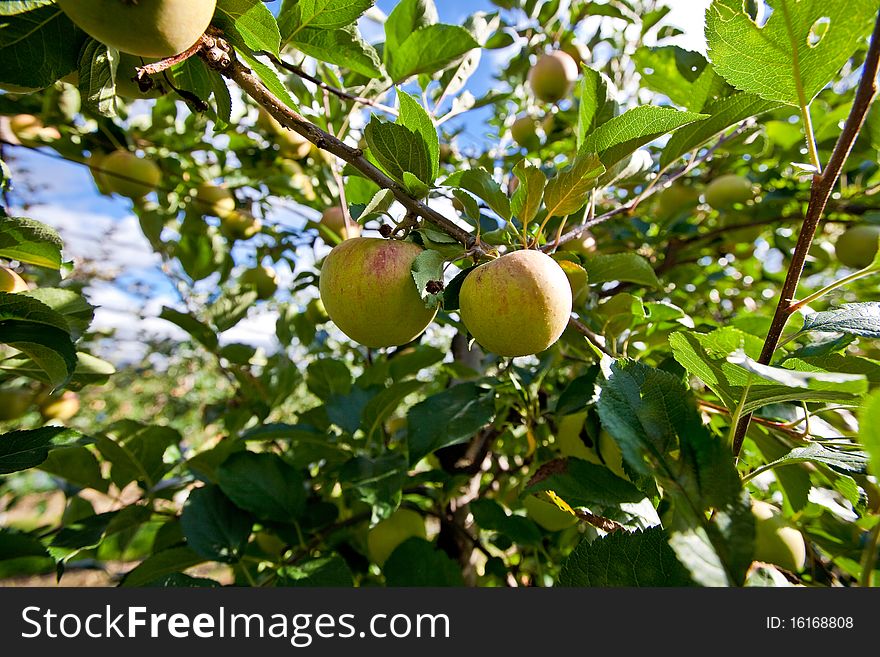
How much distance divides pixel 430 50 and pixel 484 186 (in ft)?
0.98

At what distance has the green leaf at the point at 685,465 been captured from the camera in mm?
385

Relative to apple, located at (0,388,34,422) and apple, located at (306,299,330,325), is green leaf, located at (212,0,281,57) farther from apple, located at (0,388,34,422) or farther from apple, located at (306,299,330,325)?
apple, located at (0,388,34,422)

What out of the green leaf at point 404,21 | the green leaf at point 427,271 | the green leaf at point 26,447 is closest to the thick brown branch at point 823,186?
the green leaf at point 427,271

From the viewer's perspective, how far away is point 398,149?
0.63m

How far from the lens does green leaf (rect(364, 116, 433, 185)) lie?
1.99 feet

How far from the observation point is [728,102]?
675 mm

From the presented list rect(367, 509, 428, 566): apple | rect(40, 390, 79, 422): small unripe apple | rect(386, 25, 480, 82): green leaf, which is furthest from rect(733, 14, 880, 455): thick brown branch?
rect(40, 390, 79, 422): small unripe apple

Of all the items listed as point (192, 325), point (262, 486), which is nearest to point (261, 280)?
point (192, 325)

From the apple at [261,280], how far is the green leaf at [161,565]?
894 millimetres

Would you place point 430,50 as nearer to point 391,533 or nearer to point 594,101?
point 594,101

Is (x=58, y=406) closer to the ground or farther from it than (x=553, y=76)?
closer to the ground

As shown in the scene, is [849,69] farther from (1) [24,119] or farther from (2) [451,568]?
(1) [24,119]

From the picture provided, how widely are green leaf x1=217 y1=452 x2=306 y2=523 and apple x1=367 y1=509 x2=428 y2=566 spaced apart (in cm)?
19

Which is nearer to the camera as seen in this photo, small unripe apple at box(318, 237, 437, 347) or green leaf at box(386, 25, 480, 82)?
small unripe apple at box(318, 237, 437, 347)
